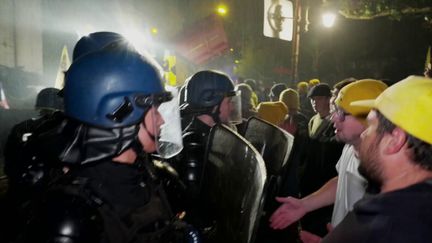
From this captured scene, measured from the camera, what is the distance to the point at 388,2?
1382cm

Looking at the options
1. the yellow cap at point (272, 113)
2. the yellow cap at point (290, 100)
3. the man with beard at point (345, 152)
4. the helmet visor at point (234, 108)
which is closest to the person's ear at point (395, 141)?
the man with beard at point (345, 152)

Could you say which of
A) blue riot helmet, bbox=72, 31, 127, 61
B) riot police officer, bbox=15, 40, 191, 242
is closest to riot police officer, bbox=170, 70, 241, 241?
riot police officer, bbox=15, 40, 191, 242

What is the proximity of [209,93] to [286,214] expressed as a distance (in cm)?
160

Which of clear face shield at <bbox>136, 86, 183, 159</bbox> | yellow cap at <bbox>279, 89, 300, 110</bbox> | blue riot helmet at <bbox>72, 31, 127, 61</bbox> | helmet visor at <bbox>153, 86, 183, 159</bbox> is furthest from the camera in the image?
yellow cap at <bbox>279, 89, 300, 110</bbox>

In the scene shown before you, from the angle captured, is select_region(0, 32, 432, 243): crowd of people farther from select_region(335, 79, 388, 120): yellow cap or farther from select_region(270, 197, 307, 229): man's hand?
select_region(335, 79, 388, 120): yellow cap

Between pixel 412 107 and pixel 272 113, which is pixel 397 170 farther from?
pixel 272 113

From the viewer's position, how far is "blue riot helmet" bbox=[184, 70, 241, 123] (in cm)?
399

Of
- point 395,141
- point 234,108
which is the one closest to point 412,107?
point 395,141

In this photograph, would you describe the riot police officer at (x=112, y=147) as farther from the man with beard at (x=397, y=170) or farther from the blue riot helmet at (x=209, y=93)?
the blue riot helmet at (x=209, y=93)

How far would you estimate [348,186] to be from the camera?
2.97 metres

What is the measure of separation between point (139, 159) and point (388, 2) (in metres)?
14.5

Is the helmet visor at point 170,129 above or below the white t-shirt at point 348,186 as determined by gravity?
above

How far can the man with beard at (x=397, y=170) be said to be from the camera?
1.51m

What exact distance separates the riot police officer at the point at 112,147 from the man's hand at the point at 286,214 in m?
1.34
